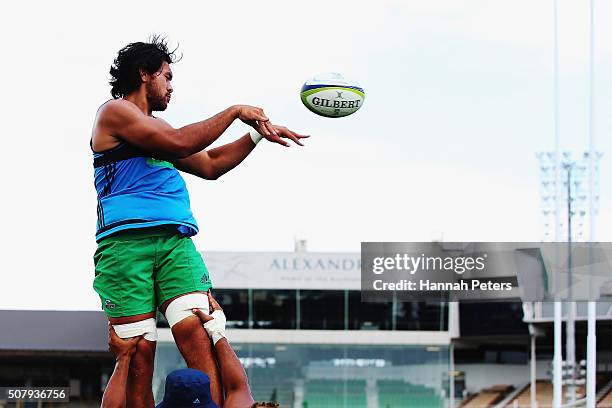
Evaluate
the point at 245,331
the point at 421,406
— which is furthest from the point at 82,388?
the point at 421,406

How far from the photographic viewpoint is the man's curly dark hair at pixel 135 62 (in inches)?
203

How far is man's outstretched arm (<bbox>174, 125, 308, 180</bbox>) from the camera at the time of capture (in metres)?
5.42

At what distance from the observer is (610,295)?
47031 millimetres

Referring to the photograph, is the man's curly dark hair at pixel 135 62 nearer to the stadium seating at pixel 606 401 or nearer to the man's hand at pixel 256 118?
the man's hand at pixel 256 118

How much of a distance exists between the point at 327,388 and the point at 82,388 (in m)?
13.5

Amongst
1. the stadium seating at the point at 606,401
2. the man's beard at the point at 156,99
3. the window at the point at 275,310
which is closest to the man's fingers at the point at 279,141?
the man's beard at the point at 156,99

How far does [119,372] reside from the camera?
5.07 metres

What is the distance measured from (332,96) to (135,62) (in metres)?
1.14

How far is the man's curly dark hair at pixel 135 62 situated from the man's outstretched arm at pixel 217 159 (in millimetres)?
452

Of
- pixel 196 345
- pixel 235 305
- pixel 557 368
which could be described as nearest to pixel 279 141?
pixel 196 345

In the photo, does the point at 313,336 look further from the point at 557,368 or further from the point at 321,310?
the point at 557,368

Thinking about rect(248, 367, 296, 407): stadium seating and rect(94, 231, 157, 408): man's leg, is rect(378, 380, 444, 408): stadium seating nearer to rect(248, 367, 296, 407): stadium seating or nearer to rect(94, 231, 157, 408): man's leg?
rect(248, 367, 296, 407): stadium seating

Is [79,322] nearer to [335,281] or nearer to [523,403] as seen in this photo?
[335,281]

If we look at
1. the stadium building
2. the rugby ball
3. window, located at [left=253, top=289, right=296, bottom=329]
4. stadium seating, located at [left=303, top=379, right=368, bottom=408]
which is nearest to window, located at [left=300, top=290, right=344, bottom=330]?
the stadium building
